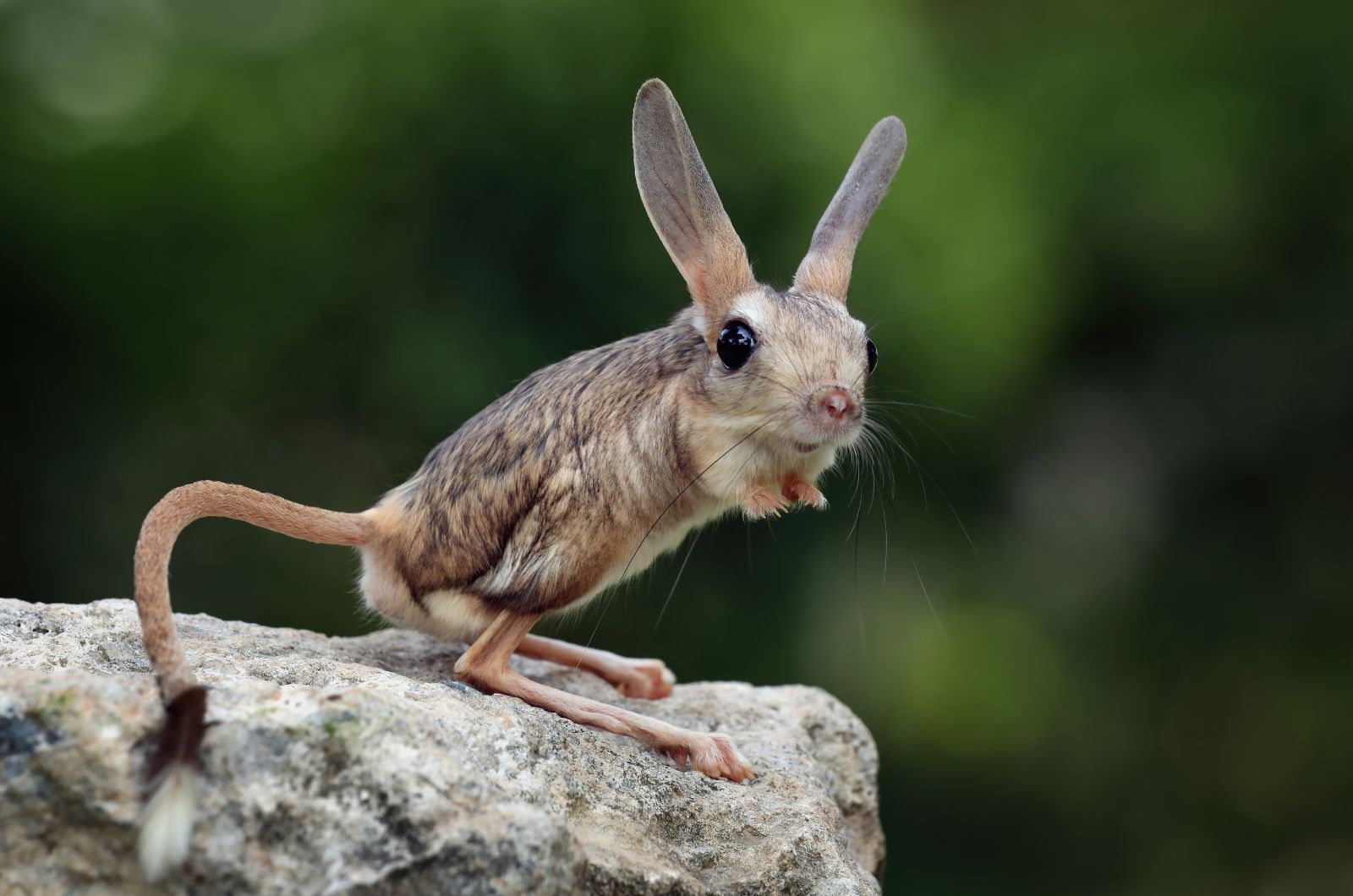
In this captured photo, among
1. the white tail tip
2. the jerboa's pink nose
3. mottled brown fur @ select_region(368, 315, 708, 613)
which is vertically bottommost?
the white tail tip

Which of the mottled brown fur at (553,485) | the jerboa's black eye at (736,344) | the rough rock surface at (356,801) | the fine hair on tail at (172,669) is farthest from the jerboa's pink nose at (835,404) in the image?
the fine hair on tail at (172,669)

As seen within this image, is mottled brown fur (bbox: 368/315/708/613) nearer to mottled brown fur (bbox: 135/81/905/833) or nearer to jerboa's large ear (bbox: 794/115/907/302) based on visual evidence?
mottled brown fur (bbox: 135/81/905/833)

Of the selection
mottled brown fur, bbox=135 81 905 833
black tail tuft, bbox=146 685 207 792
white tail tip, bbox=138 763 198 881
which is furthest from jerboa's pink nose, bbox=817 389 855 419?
white tail tip, bbox=138 763 198 881

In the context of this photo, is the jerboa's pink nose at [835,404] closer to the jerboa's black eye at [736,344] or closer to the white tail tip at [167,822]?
the jerboa's black eye at [736,344]

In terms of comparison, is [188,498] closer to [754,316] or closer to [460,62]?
[754,316]

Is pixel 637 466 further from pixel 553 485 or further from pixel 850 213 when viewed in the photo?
pixel 850 213

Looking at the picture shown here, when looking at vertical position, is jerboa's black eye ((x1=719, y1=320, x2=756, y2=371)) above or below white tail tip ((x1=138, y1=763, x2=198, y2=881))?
above
